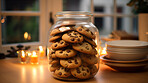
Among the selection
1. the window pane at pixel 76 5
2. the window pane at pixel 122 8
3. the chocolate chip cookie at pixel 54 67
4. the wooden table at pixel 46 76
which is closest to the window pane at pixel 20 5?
the window pane at pixel 76 5

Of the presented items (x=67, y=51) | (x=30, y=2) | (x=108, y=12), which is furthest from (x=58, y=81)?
(x=108, y=12)

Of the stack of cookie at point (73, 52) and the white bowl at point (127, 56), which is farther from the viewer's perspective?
the white bowl at point (127, 56)

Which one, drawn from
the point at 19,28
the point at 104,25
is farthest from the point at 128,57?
the point at 104,25

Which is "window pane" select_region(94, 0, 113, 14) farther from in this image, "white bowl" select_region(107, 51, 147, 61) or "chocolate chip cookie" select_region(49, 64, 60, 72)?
"chocolate chip cookie" select_region(49, 64, 60, 72)

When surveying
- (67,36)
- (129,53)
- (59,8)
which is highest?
(59,8)

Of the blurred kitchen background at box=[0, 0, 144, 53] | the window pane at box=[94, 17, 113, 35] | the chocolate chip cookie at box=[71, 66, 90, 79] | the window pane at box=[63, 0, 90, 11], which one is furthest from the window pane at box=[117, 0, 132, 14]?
the chocolate chip cookie at box=[71, 66, 90, 79]

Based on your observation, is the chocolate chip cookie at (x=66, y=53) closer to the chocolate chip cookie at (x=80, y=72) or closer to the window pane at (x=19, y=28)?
the chocolate chip cookie at (x=80, y=72)

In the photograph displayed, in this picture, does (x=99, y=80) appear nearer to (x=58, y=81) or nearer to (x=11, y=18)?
(x=58, y=81)
